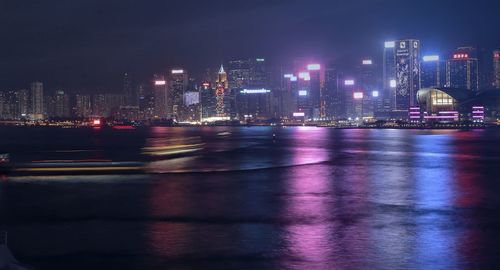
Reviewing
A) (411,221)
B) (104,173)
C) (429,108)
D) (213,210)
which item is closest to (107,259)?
(213,210)

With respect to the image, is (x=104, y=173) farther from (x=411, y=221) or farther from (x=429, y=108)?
(x=429, y=108)

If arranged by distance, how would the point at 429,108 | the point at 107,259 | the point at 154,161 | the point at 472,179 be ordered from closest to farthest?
the point at 107,259 < the point at 472,179 < the point at 154,161 < the point at 429,108

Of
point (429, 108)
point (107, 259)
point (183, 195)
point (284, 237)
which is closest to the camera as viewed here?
point (107, 259)

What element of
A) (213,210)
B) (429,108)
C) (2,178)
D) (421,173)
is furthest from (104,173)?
(429,108)

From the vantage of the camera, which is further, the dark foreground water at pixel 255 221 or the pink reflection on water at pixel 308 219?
the pink reflection on water at pixel 308 219

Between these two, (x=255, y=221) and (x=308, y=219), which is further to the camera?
(x=308, y=219)

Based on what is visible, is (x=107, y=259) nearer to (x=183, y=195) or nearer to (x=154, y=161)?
(x=183, y=195)

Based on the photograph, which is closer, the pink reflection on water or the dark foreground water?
the dark foreground water

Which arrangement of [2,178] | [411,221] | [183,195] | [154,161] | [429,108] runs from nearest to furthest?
[411,221] → [183,195] → [2,178] → [154,161] → [429,108]

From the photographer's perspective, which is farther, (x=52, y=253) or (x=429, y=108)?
(x=429, y=108)
